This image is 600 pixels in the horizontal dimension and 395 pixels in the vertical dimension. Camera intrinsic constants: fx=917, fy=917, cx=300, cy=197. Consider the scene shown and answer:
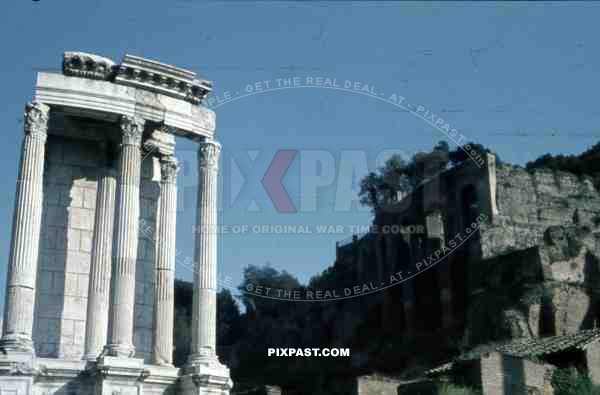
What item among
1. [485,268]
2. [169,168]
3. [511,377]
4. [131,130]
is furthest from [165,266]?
[485,268]

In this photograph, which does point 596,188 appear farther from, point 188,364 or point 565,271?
point 188,364

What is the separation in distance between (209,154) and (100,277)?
369cm

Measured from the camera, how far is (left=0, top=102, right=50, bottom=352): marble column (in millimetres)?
17172

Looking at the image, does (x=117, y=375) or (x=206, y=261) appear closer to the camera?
(x=117, y=375)

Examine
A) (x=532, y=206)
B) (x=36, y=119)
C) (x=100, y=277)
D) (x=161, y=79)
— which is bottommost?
(x=100, y=277)

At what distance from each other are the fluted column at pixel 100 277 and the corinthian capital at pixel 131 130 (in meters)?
1.31

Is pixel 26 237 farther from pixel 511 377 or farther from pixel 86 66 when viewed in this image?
pixel 511 377

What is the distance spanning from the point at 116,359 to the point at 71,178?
468cm

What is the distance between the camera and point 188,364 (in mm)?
18797

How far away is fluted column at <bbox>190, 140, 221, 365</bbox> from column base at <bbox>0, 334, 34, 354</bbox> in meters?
3.37

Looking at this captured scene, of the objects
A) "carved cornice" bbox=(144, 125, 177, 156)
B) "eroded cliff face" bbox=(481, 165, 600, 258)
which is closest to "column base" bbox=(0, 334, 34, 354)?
"carved cornice" bbox=(144, 125, 177, 156)

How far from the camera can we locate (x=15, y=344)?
16922 mm

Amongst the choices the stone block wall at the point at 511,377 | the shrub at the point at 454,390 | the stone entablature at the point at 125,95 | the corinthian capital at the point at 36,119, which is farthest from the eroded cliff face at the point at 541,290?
the corinthian capital at the point at 36,119

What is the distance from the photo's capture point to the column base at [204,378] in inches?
720
